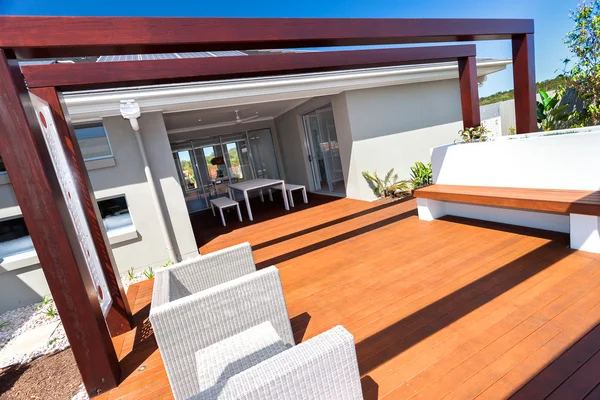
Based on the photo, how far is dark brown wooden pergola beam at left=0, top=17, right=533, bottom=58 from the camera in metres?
1.69

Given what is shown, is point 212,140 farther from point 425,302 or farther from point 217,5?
point 425,302

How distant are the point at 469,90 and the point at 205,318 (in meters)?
4.89

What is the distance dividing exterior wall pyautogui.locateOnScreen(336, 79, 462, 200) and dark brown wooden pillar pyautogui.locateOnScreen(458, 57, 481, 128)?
227 cm

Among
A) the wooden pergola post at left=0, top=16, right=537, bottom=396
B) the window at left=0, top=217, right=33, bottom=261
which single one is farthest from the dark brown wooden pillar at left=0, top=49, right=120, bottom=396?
the window at left=0, top=217, right=33, bottom=261

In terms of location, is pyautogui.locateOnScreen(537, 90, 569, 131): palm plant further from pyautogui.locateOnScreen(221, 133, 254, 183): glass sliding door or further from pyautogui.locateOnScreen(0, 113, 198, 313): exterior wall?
pyautogui.locateOnScreen(0, 113, 198, 313): exterior wall

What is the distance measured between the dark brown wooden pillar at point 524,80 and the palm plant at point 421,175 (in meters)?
2.45

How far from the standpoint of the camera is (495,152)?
3.81m

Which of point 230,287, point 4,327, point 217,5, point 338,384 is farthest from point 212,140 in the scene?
point 338,384

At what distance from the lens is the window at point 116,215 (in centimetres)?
501

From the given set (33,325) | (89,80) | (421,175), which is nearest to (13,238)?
(33,325)

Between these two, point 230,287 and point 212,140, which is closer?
point 230,287

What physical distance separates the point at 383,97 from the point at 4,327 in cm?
780

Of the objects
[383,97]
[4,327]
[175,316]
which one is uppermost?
[383,97]

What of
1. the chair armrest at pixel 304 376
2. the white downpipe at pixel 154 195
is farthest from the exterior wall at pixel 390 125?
the chair armrest at pixel 304 376
